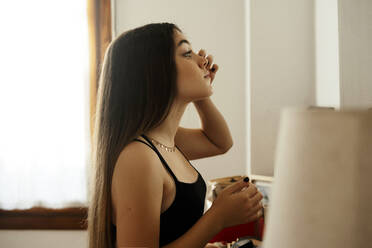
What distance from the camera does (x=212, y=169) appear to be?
91.2 inches

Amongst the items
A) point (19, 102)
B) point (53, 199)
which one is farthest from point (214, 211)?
point (19, 102)

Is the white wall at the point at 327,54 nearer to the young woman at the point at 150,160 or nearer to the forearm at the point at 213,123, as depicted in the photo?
the forearm at the point at 213,123

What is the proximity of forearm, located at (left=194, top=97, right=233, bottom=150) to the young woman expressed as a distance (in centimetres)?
26

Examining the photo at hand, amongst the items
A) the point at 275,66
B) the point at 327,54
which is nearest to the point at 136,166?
the point at 327,54

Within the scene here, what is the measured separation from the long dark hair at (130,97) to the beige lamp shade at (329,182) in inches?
21.8

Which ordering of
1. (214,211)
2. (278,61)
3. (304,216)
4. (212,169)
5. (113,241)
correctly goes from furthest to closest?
(212,169) < (278,61) < (113,241) < (214,211) < (304,216)

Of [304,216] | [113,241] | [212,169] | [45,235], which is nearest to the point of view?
[304,216]

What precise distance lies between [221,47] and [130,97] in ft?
5.22

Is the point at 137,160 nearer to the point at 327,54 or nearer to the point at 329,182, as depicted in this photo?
the point at 329,182

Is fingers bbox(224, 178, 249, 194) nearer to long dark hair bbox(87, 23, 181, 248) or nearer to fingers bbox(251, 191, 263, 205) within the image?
fingers bbox(251, 191, 263, 205)

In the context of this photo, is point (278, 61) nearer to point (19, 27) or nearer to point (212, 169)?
point (212, 169)

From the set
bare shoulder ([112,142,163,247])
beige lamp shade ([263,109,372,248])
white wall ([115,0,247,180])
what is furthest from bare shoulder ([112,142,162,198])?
white wall ([115,0,247,180])

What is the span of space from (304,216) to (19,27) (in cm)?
273

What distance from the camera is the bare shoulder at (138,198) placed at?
2.29 ft
